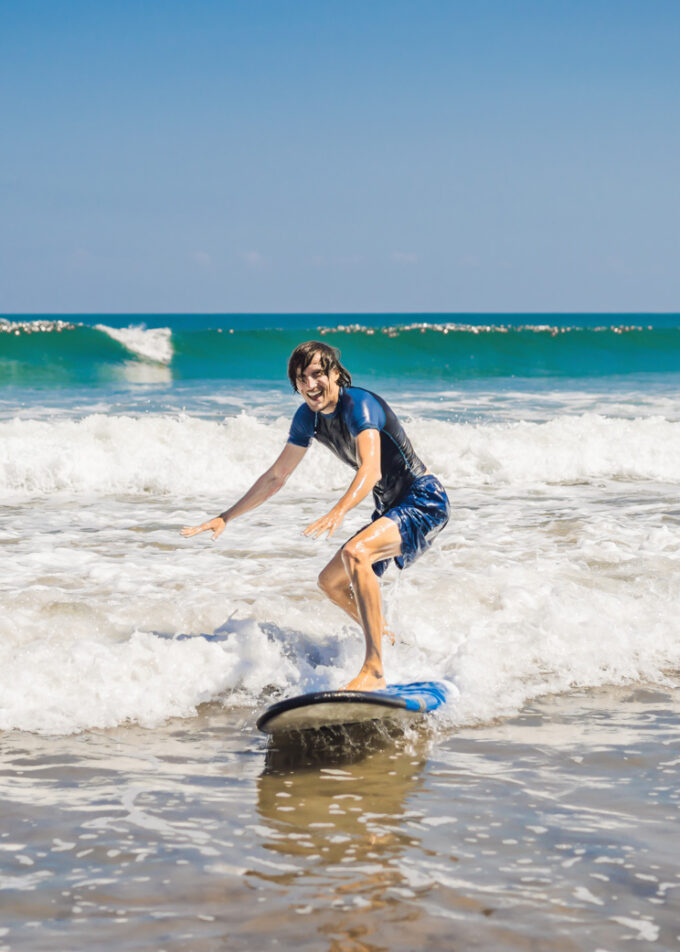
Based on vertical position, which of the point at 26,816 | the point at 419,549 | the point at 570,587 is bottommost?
the point at 26,816

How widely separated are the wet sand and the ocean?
12 millimetres

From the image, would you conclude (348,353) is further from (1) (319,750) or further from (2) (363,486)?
(1) (319,750)

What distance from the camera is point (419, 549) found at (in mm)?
4809

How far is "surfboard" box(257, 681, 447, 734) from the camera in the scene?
417 centimetres

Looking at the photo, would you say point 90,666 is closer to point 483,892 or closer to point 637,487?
point 483,892

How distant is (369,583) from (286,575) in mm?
3080

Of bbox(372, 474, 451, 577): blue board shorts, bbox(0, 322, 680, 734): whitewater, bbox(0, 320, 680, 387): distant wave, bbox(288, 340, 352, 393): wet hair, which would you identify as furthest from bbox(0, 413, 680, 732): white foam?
bbox(0, 320, 680, 387): distant wave

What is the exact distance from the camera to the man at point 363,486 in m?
4.45

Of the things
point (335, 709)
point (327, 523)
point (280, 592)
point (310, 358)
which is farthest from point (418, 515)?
point (280, 592)

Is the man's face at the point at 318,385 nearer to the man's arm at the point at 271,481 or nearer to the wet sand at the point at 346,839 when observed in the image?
the man's arm at the point at 271,481

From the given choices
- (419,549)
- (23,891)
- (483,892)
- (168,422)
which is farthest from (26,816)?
(168,422)

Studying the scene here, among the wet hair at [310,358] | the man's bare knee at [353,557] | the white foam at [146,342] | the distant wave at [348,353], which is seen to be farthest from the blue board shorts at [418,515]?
the white foam at [146,342]

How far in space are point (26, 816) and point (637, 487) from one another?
1028 cm

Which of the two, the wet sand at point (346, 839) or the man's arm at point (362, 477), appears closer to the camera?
the wet sand at point (346, 839)
